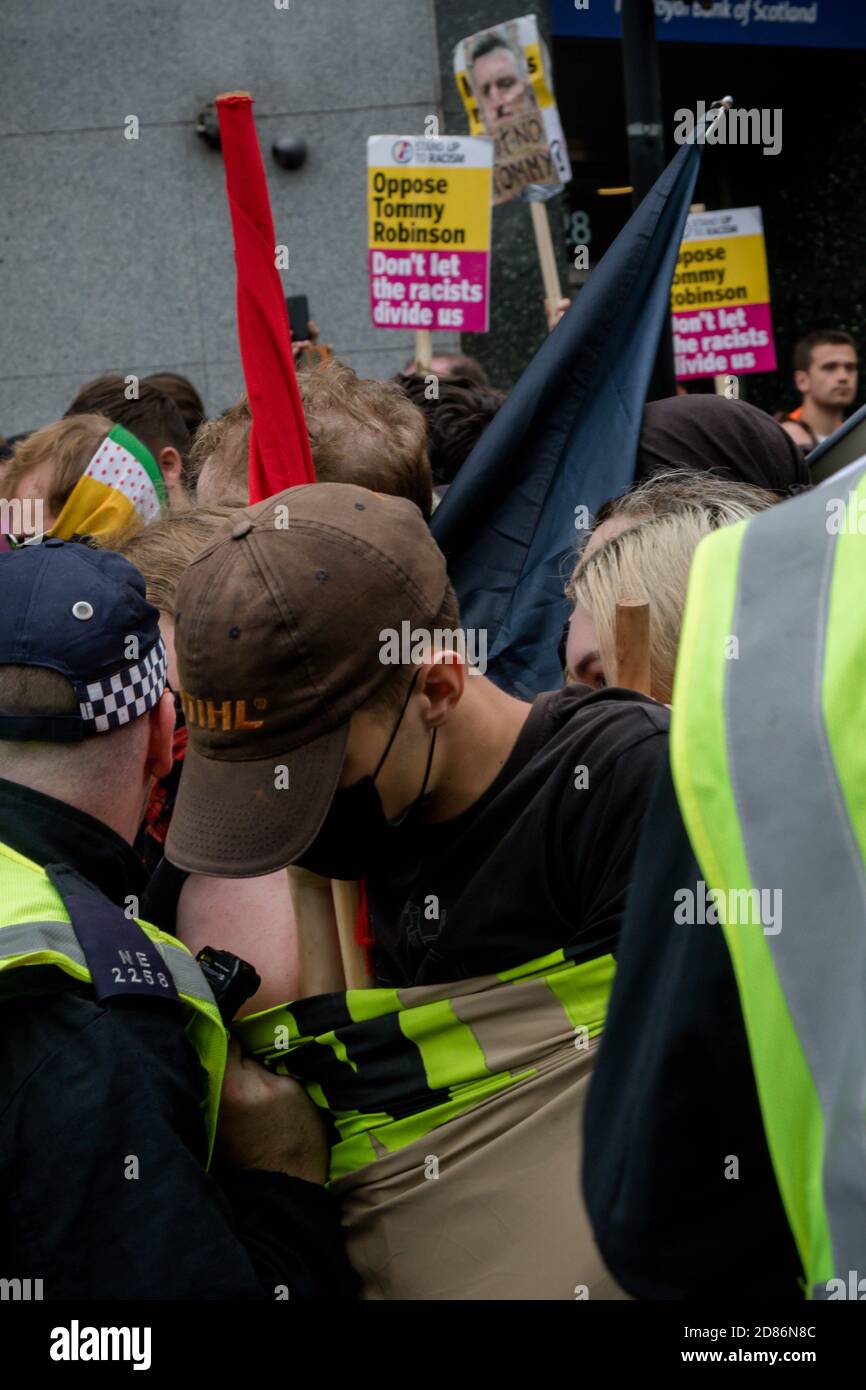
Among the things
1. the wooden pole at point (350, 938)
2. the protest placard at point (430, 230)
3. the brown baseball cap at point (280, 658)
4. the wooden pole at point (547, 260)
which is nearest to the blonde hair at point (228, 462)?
the wooden pole at point (350, 938)

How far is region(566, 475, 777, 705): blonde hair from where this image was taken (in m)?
2.32

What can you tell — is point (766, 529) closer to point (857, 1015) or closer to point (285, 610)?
point (857, 1015)

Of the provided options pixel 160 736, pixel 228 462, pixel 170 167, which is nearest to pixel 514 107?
pixel 170 167

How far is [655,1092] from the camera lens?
96 centimetres

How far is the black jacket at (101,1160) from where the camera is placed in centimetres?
161

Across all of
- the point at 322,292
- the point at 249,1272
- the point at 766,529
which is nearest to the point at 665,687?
the point at 249,1272

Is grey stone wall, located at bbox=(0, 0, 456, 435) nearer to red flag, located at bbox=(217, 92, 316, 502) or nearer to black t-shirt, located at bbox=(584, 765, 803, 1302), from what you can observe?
red flag, located at bbox=(217, 92, 316, 502)

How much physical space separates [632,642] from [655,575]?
33cm

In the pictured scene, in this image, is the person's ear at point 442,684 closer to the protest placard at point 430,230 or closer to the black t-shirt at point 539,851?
the black t-shirt at point 539,851

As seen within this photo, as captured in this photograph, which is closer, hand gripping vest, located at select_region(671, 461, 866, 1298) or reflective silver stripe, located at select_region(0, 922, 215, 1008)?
hand gripping vest, located at select_region(671, 461, 866, 1298)

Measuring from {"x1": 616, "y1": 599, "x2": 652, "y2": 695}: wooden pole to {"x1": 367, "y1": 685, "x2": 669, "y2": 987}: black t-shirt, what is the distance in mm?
177

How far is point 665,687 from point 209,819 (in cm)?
84

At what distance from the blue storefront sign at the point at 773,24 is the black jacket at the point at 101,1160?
8.76 metres

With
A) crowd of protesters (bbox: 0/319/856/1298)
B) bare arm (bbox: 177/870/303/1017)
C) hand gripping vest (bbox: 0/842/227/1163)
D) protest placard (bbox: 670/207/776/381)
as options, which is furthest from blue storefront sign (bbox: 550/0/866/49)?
hand gripping vest (bbox: 0/842/227/1163)
